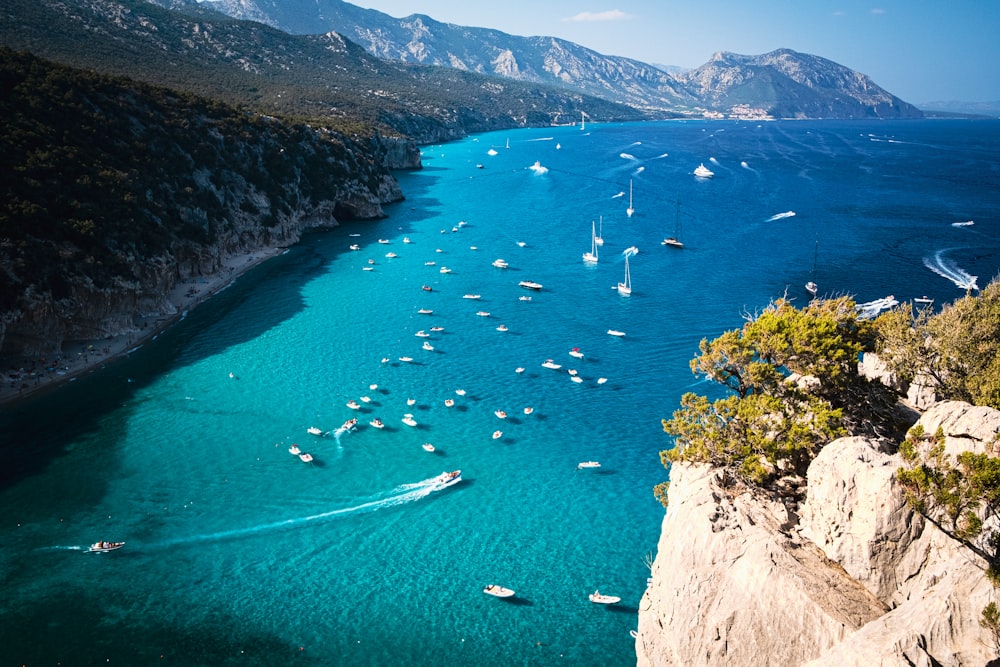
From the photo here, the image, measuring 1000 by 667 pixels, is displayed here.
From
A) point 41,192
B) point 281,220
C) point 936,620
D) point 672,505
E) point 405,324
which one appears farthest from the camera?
point 281,220

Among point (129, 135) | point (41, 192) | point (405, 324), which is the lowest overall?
point (405, 324)

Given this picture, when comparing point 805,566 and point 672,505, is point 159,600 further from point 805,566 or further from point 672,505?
point 805,566

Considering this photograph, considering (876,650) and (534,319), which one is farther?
(534,319)

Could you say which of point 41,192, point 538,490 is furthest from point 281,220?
point 538,490

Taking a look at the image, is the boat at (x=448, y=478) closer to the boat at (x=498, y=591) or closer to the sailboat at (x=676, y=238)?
the boat at (x=498, y=591)

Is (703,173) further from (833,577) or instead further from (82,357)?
(833,577)

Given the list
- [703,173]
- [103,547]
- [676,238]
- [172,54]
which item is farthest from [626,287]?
[172,54]

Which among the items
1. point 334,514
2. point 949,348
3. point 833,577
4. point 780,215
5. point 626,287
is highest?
point 780,215

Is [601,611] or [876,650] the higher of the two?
[876,650]
